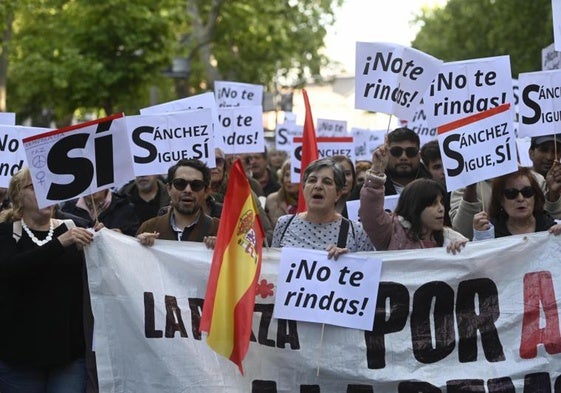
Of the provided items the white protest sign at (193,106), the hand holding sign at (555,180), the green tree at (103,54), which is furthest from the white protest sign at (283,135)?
the hand holding sign at (555,180)

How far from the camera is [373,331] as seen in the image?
703 centimetres

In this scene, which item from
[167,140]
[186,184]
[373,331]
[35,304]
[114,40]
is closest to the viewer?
[35,304]

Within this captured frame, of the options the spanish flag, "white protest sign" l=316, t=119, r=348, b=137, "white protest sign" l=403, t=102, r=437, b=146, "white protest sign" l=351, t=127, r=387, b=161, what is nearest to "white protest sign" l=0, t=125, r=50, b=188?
→ the spanish flag

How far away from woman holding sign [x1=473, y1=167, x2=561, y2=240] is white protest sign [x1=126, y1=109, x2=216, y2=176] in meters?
2.68

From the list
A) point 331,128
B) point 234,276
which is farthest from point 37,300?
point 331,128

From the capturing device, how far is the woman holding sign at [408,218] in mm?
7325

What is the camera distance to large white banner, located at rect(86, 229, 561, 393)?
6977mm

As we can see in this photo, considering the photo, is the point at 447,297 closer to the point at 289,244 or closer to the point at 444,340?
the point at 444,340

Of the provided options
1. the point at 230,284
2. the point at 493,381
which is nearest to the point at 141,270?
the point at 230,284

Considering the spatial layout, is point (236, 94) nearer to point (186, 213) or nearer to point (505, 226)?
point (186, 213)

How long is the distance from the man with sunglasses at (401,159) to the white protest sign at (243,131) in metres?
4.20

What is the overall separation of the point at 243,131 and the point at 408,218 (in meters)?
6.01

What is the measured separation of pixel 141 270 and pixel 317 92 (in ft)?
341

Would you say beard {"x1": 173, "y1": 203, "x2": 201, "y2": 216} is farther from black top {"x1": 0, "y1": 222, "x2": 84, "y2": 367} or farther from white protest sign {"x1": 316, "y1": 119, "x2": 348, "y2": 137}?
white protest sign {"x1": 316, "y1": 119, "x2": 348, "y2": 137}
